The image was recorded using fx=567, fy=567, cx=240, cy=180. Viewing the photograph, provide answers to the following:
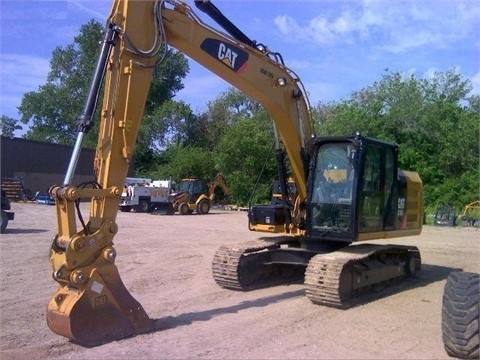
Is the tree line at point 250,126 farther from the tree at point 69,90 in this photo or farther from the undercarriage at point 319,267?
the undercarriage at point 319,267

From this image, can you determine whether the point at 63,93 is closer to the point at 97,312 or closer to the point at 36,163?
the point at 36,163

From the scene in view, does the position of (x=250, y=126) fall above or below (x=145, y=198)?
above

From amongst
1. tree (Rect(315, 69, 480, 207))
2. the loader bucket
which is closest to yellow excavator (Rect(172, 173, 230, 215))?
the loader bucket

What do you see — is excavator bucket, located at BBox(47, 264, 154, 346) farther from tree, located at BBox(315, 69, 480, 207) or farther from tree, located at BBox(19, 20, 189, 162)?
tree, located at BBox(19, 20, 189, 162)

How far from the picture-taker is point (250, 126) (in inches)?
1577

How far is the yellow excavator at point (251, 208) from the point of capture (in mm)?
6121

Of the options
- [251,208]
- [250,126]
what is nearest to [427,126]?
[250,126]

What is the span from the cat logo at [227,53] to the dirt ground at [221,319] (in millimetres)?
3492

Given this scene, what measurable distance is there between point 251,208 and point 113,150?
356cm

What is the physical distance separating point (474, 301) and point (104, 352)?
12.4ft

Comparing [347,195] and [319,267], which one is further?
[347,195]

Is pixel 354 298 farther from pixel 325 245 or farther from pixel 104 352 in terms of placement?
pixel 104 352

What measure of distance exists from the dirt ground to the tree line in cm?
1112

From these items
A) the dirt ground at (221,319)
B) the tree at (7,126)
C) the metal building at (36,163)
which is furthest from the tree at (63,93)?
the dirt ground at (221,319)
